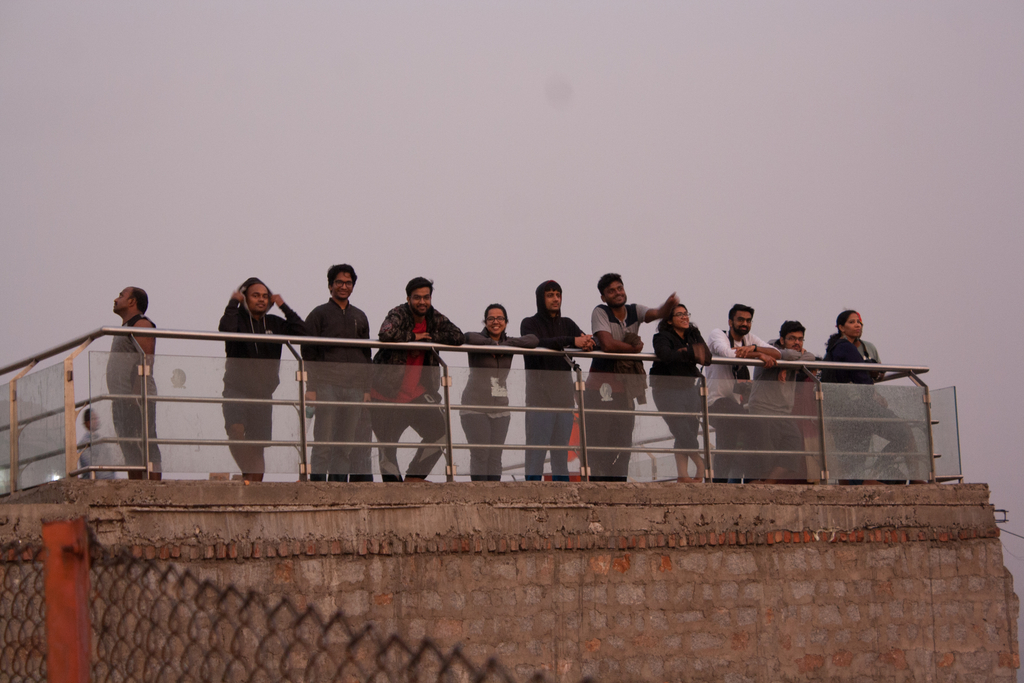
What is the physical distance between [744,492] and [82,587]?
23.6 feet

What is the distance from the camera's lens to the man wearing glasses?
27.0 feet

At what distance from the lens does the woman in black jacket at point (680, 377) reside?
31.4ft

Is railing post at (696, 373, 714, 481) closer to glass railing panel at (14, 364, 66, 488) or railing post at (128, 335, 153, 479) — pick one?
railing post at (128, 335, 153, 479)

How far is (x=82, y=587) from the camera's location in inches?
121

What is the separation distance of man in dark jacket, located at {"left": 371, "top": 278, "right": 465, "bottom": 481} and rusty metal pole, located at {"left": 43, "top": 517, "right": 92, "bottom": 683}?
531cm

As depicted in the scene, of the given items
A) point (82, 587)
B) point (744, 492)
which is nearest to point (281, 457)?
point (744, 492)

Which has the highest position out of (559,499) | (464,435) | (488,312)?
(488,312)

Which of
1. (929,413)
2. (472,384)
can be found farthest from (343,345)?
(929,413)

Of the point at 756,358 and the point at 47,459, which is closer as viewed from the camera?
the point at 47,459

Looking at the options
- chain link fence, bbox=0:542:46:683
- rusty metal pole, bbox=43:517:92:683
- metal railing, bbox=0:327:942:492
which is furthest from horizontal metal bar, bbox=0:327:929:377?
rusty metal pole, bbox=43:517:92:683

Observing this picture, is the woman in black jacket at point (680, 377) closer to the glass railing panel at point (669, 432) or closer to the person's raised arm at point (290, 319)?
the glass railing panel at point (669, 432)

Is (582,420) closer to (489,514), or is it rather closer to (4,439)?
(489,514)

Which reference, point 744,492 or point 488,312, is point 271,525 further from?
point 744,492

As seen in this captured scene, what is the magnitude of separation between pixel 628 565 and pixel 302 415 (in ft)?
9.31
